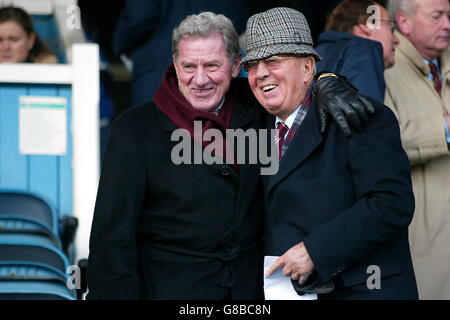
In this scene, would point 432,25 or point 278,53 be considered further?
point 432,25

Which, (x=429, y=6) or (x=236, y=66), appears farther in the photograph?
(x=429, y=6)

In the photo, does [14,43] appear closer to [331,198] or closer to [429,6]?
[429,6]

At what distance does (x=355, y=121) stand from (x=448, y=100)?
144 cm

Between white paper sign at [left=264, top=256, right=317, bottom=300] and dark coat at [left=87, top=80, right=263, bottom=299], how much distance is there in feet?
0.52

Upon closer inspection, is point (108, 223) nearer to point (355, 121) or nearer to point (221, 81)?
point (221, 81)

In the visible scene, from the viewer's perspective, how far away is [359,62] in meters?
3.47

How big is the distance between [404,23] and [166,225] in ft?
6.11

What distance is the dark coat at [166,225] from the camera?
2750 millimetres

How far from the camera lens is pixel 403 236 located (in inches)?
104

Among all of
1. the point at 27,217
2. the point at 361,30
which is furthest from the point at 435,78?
the point at 27,217

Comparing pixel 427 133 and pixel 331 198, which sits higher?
pixel 427 133

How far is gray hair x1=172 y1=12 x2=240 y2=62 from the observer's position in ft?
9.43
